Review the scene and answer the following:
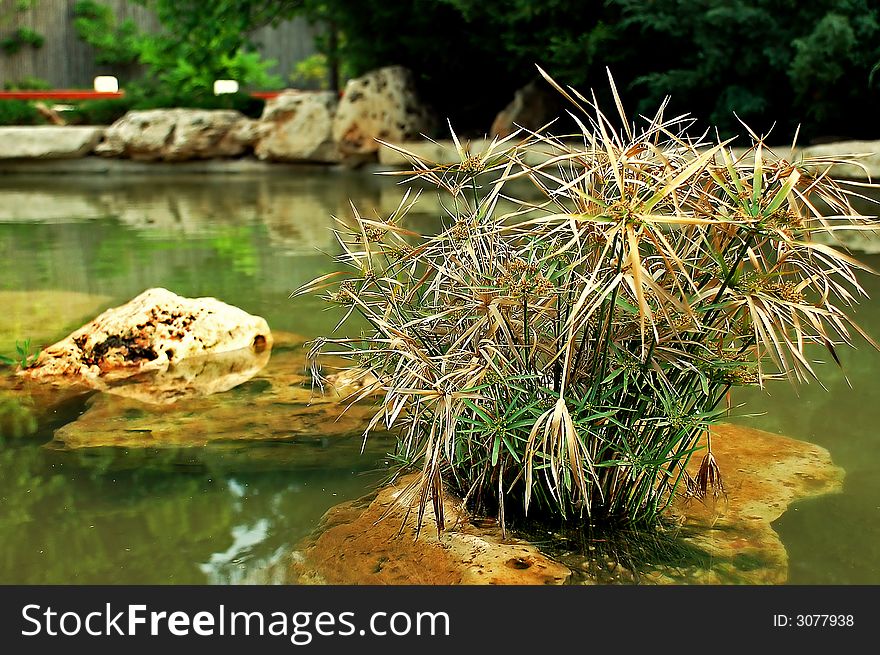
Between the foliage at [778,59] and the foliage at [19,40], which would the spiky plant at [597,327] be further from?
the foliage at [19,40]

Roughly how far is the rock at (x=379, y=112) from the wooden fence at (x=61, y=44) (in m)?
5.88

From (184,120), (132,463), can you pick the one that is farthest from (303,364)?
(184,120)

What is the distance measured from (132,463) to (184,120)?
10590 millimetres

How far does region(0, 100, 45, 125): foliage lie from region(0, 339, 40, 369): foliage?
1051 cm

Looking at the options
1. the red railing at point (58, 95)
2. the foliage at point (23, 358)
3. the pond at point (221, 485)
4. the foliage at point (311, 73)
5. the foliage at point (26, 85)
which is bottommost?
the pond at point (221, 485)

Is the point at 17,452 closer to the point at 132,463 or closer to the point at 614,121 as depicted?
the point at 132,463

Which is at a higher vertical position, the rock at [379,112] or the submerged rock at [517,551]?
the rock at [379,112]

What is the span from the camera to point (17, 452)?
3.11m

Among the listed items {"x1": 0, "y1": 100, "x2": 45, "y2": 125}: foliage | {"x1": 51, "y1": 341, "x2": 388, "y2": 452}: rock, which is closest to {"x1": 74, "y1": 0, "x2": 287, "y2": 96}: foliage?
{"x1": 0, "y1": 100, "x2": 45, "y2": 125}: foliage

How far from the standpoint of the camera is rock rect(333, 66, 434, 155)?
39.1 ft

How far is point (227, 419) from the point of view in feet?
11.2

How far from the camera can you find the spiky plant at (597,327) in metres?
2.12

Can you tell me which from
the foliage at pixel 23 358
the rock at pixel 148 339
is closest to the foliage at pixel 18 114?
the rock at pixel 148 339

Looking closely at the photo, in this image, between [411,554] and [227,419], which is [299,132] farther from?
[411,554]
